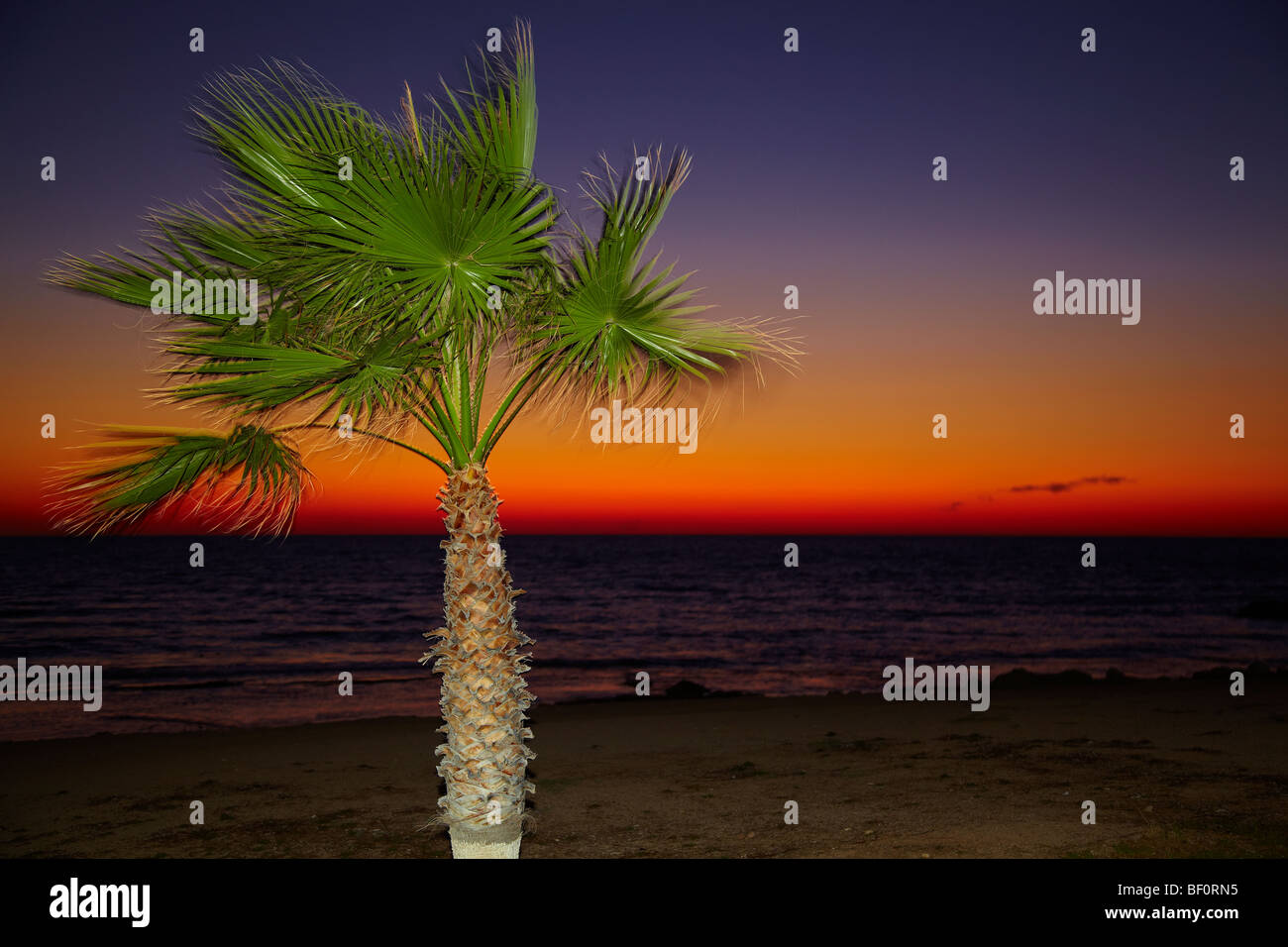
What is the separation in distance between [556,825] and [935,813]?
376cm

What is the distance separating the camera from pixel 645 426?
22.6ft

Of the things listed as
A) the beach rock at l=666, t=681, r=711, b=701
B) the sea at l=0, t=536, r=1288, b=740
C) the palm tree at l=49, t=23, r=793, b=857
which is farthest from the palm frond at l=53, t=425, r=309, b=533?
the beach rock at l=666, t=681, r=711, b=701

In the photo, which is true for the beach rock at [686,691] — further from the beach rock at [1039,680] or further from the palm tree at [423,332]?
the palm tree at [423,332]

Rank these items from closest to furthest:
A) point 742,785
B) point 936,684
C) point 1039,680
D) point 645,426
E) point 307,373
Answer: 1. point 307,373
2. point 645,426
3. point 742,785
4. point 1039,680
5. point 936,684

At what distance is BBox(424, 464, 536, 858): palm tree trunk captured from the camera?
5.90m

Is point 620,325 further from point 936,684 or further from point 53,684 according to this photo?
point 53,684

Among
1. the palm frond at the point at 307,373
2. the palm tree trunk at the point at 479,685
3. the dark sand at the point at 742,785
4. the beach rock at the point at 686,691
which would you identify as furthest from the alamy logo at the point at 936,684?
the palm frond at the point at 307,373

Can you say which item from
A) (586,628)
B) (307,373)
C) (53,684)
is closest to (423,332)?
(307,373)

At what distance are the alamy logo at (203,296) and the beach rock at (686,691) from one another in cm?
1604

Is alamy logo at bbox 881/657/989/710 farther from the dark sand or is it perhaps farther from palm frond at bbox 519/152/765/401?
Result: palm frond at bbox 519/152/765/401

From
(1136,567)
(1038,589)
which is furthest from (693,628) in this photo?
(1136,567)

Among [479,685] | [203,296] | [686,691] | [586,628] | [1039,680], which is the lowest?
[586,628]

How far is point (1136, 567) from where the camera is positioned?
74.6 m

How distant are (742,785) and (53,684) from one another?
20.8 m
